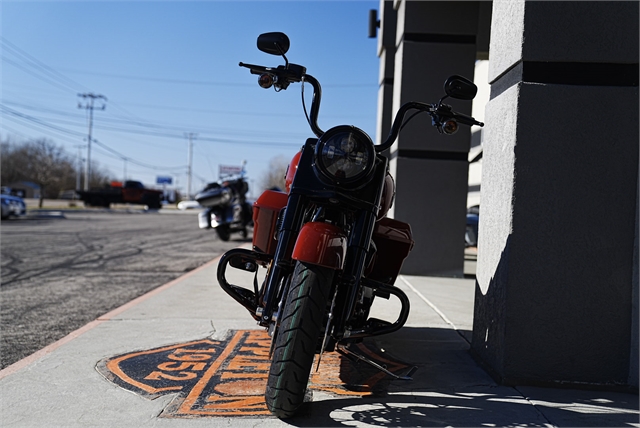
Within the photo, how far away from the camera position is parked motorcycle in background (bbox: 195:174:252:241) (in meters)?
14.0

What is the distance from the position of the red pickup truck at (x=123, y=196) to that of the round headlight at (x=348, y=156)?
51857 millimetres

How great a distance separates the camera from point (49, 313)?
19.9 ft

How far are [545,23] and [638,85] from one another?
646mm

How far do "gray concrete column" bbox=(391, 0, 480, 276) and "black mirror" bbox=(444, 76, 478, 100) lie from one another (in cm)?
519

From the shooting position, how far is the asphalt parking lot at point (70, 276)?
543cm

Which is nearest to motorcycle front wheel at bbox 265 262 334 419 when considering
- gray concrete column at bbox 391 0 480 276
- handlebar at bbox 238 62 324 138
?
handlebar at bbox 238 62 324 138

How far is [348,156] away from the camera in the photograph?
10.2 ft

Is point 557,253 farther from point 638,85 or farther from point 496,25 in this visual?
point 496,25

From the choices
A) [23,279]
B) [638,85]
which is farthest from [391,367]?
[23,279]

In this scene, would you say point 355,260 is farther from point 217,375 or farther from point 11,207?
point 11,207

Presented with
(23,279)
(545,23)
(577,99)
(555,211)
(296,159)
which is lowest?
(23,279)

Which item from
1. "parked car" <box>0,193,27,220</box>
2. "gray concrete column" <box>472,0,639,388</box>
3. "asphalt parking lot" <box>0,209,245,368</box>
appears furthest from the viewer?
"parked car" <box>0,193,27,220</box>

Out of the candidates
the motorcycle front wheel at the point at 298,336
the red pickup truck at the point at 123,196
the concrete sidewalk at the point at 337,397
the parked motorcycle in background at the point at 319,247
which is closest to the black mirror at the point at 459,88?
the parked motorcycle in background at the point at 319,247

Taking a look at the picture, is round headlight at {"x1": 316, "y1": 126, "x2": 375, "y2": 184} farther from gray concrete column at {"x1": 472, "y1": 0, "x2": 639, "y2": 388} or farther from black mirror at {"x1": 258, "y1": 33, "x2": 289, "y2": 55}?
gray concrete column at {"x1": 472, "y1": 0, "x2": 639, "y2": 388}
